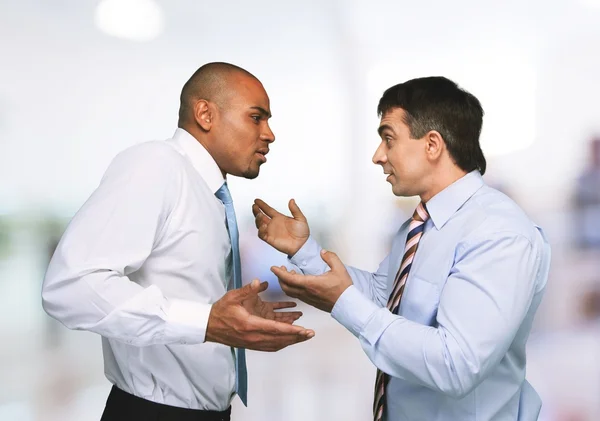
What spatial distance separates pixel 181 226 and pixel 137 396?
392 millimetres

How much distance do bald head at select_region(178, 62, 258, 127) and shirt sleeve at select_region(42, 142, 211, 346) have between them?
43 cm

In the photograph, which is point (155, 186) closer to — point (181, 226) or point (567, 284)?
point (181, 226)

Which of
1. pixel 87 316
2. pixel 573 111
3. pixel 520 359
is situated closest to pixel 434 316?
pixel 520 359

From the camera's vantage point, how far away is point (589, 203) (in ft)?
11.0

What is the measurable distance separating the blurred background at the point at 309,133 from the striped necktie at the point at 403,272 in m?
1.65

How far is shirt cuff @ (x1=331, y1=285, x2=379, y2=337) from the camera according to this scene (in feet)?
4.81

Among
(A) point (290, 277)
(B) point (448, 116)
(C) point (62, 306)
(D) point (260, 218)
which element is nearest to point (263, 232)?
(D) point (260, 218)

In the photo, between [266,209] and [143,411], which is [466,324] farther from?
[266,209]

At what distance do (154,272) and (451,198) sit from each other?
70cm

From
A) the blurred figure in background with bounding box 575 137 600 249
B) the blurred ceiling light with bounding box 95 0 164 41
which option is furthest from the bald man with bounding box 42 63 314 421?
the blurred figure in background with bounding box 575 137 600 249

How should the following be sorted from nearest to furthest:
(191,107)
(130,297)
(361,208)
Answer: (130,297) < (191,107) < (361,208)

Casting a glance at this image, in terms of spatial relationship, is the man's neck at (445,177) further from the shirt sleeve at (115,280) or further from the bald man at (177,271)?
the shirt sleeve at (115,280)

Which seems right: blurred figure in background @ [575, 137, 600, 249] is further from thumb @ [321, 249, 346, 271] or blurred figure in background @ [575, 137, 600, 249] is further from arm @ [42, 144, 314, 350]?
arm @ [42, 144, 314, 350]

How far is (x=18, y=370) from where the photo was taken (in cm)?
321
